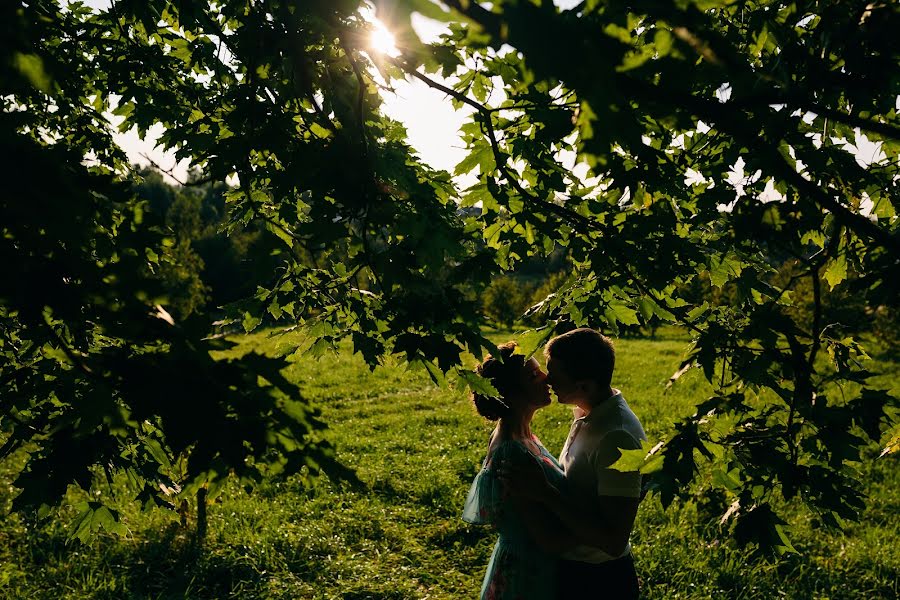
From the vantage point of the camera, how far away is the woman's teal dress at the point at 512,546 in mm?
2604

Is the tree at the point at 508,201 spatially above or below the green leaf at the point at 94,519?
above

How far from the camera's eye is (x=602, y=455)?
7.83ft

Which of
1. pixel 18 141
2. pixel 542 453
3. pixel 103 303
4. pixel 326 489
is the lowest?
pixel 326 489

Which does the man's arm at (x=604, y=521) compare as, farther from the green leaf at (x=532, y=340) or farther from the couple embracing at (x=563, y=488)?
the green leaf at (x=532, y=340)

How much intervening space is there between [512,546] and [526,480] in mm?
489

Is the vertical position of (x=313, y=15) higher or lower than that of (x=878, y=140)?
higher

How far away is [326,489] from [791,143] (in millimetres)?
6307

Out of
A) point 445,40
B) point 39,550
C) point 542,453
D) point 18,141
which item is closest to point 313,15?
point 445,40

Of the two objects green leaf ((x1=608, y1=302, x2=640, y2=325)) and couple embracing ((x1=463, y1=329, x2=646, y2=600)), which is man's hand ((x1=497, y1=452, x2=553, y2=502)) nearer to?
couple embracing ((x1=463, y1=329, x2=646, y2=600))

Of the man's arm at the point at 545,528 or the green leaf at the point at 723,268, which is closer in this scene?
the man's arm at the point at 545,528

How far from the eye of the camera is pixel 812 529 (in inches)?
226

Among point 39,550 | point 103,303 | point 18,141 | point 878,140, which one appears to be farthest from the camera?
point 39,550

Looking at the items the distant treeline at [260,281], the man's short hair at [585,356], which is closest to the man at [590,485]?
the man's short hair at [585,356]

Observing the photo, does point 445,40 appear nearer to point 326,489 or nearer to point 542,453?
point 542,453
